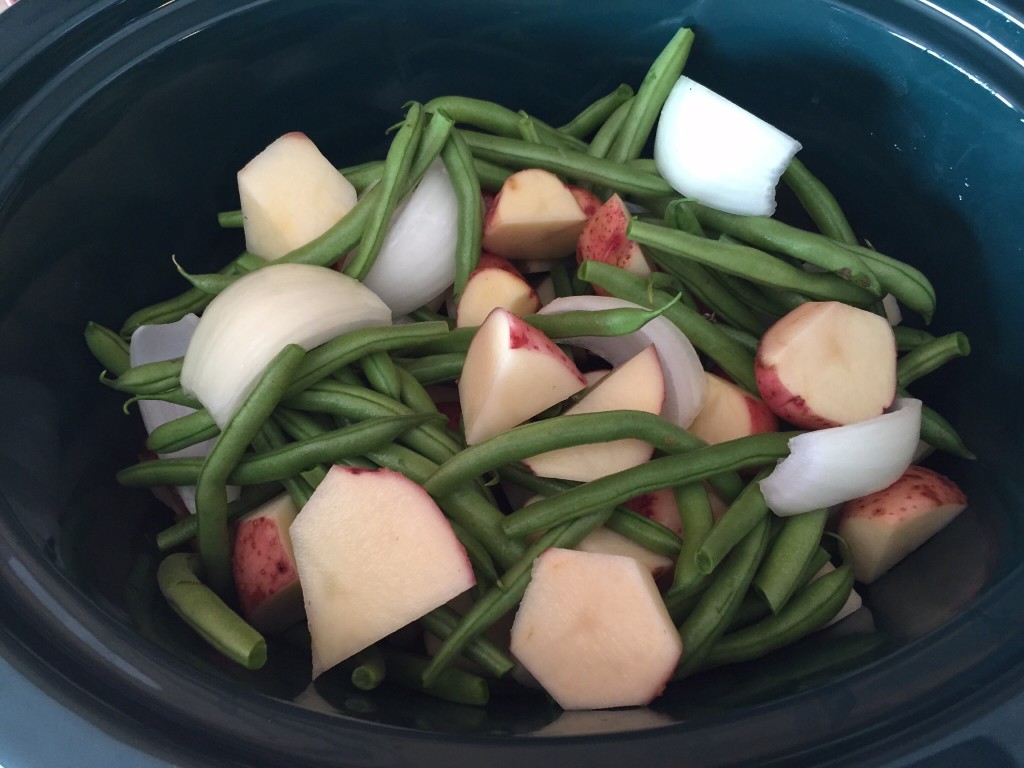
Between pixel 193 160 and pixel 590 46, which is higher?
pixel 590 46

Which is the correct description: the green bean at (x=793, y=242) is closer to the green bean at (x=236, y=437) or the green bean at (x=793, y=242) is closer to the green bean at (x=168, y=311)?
the green bean at (x=236, y=437)

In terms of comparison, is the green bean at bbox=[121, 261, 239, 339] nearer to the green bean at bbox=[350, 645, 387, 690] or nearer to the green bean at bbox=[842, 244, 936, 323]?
the green bean at bbox=[350, 645, 387, 690]

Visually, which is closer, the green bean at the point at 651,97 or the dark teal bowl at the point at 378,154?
the dark teal bowl at the point at 378,154

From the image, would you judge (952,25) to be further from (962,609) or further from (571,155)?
(962,609)

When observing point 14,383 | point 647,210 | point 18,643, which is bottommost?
point 18,643

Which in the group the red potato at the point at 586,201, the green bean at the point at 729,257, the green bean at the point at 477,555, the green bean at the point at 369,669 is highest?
the red potato at the point at 586,201

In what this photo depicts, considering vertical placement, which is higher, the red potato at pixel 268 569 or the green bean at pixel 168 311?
the green bean at pixel 168 311

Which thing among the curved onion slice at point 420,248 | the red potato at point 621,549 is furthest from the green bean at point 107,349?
the red potato at point 621,549

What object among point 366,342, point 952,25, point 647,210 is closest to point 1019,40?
point 952,25
